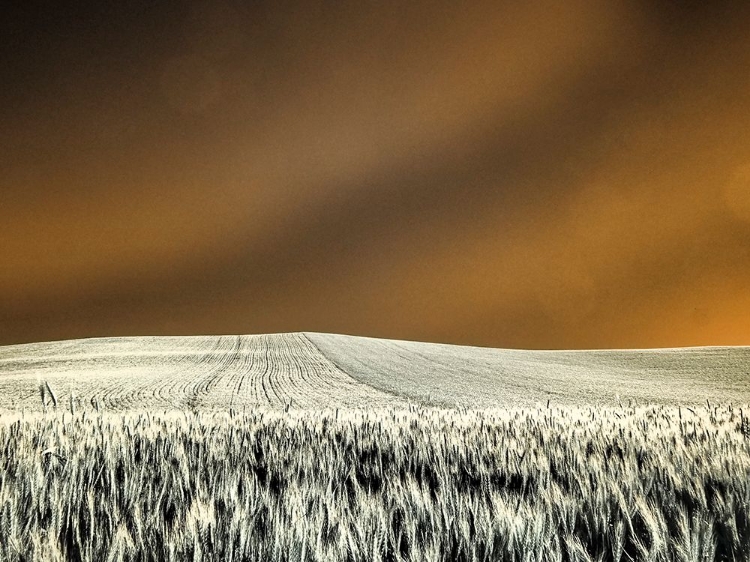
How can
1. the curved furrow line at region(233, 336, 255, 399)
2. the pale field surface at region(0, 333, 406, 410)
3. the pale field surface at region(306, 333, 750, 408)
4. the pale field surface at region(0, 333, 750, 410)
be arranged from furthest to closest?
the curved furrow line at region(233, 336, 255, 399) → the pale field surface at region(306, 333, 750, 408) → the pale field surface at region(0, 333, 750, 410) → the pale field surface at region(0, 333, 406, 410)

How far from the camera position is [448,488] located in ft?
11.4

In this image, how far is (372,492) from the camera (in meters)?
3.78

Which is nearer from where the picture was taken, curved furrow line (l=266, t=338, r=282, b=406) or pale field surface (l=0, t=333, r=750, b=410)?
curved furrow line (l=266, t=338, r=282, b=406)

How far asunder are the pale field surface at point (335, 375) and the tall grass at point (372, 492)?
6.80 metres

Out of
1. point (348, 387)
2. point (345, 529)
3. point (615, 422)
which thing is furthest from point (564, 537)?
point (348, 387)

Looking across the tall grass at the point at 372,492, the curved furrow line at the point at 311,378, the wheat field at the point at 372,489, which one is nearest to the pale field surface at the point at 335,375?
the curved furrow line at the point at 311,378

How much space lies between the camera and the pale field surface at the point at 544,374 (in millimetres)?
23297

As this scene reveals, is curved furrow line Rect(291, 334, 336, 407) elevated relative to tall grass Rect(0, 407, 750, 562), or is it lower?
lower

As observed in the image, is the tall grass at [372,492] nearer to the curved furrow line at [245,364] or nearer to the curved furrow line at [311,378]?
the curved furrow line at [311,378]

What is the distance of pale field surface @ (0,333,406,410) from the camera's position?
19.3m

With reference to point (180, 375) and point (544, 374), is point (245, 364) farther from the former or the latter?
point (544, 374)

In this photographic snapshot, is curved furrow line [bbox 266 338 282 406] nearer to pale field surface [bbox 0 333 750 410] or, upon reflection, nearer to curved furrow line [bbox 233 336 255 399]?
pale field surface [bbox 0 333 750 410]

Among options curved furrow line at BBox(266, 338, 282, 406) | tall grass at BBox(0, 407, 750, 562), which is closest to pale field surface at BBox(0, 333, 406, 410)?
curved furrow line at BBox(266, 338, 282, 406)

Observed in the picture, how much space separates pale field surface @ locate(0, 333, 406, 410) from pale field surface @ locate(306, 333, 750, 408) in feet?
7.04
